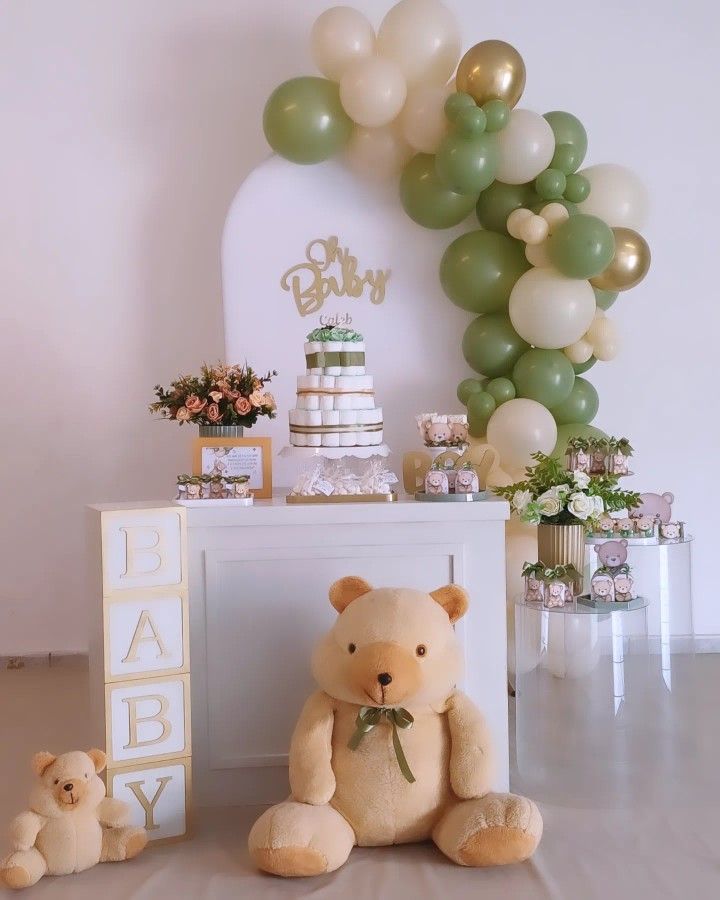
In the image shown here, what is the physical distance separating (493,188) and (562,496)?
1.25 m

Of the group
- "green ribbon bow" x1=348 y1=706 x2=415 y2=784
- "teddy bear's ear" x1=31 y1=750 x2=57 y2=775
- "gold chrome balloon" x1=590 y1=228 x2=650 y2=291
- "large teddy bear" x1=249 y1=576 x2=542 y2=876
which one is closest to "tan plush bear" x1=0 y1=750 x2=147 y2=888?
"teddy bear's ear" x1=31 y1=750 x2=57 y2=775

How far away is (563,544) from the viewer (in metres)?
2.93

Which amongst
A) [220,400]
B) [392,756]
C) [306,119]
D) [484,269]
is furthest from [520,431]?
[392,756]

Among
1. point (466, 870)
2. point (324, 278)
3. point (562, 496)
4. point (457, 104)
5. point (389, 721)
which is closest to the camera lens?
point (466, 870)

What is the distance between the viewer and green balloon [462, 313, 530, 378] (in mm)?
3471

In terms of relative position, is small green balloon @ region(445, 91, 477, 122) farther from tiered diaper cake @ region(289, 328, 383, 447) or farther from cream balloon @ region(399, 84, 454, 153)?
tiered diaper cake @ region(289, 328, 383, 447)

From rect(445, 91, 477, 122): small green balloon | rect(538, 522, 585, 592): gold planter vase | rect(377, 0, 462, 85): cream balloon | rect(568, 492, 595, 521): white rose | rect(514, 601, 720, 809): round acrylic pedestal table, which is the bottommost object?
rect(514, 601, 720, 809): round acrylic pedestal table

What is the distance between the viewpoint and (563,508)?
9.56 feet

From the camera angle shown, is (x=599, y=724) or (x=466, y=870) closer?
(x=466, y=870)

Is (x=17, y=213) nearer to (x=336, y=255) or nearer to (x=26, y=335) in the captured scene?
(x=26, y=335)

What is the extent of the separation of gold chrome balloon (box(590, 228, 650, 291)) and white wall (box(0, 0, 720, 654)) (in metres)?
0.71

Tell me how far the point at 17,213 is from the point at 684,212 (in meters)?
2.73

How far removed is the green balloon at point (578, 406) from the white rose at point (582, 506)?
71 centimetres

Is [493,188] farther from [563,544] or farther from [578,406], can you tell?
[563,544]
